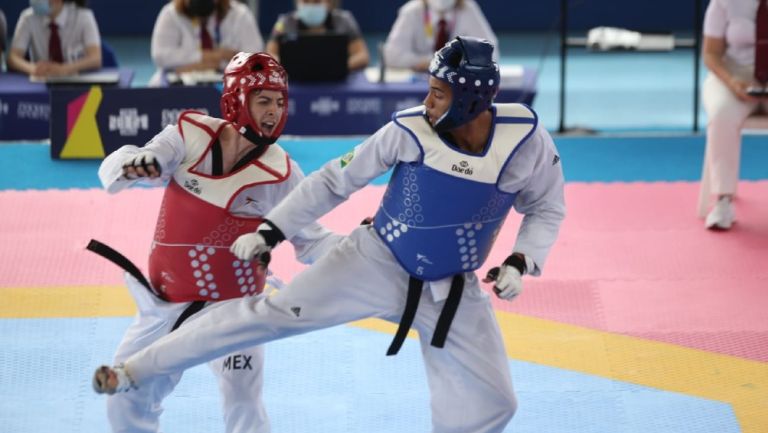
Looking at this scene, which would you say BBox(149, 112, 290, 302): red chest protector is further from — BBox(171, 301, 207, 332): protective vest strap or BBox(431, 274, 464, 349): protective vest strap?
BBox(431, 274, 464, 349): protective vest strap

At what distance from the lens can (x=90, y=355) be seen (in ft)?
22.7

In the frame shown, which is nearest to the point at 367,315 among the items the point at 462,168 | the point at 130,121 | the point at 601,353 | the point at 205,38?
the point at 462,168

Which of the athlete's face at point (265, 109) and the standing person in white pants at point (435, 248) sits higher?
the athlete's face at point (265, 109)

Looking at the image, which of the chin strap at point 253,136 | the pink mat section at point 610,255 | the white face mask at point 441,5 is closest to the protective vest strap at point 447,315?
the chin strap at point 253,136

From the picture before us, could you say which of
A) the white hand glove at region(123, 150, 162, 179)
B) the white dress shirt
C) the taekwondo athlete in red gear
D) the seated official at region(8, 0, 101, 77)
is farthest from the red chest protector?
the white dress shirt

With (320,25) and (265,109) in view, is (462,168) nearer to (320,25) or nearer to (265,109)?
(265,109)

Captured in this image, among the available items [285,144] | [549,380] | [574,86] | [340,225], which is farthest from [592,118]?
[549,380]

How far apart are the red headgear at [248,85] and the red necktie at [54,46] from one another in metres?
6.98

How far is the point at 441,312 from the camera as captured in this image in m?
5.08

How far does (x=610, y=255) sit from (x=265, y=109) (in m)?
3.95

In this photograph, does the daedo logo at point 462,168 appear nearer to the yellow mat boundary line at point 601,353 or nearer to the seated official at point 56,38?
the yellow mat boundary line at point 601,353

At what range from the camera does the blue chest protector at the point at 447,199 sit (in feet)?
16.2

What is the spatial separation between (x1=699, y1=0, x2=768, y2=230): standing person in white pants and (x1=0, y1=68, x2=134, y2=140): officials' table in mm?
5294

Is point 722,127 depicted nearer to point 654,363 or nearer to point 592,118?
point 654,363
